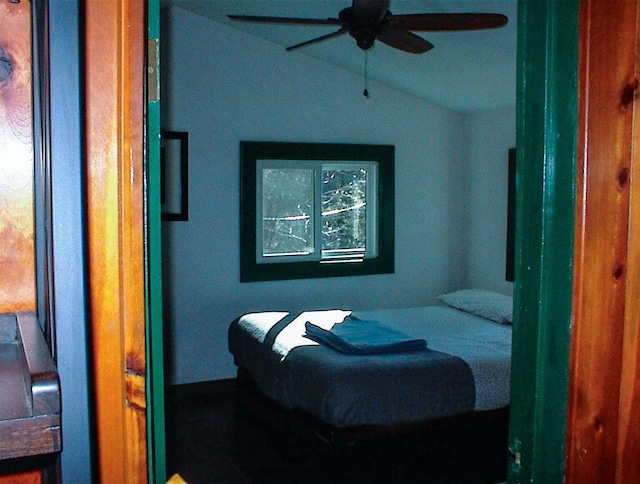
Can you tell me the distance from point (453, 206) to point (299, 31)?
218 cm

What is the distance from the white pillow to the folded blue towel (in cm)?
84

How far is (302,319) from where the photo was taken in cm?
439

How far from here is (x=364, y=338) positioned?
12.1ft

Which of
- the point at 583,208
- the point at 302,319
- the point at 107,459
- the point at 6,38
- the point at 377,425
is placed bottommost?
the point at 377,425

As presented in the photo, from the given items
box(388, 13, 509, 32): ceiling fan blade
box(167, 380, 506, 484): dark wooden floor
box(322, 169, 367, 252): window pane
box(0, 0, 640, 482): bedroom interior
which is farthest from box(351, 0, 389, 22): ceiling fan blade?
box(322, 169, 367, 252): window pane

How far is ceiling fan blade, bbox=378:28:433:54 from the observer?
3209 millimetres

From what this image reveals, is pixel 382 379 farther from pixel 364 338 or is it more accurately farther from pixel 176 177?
pixel 176 177

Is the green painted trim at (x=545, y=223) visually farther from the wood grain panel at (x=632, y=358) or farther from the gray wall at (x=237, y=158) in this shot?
the gray wall at (x=237, y=158)

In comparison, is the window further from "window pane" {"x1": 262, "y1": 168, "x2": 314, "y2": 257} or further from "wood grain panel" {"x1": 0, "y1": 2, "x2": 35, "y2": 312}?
"wood grain panel" {"x1": 0, "y1": 2, "x2": 35, "y2": 312}

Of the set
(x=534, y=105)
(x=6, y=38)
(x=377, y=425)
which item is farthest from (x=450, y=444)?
(x=6, y=38)

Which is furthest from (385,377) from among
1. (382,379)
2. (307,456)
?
(307,456)

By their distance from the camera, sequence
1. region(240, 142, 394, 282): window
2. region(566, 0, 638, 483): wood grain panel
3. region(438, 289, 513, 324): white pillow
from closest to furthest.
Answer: region(566, 0, 638, 483): wood grain panel
region(438, 289, 513, 324): white pillow
region(240, 142, 394, 282): window

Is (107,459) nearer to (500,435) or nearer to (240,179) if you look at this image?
(500,435)

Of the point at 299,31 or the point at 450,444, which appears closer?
the point at 450,444
